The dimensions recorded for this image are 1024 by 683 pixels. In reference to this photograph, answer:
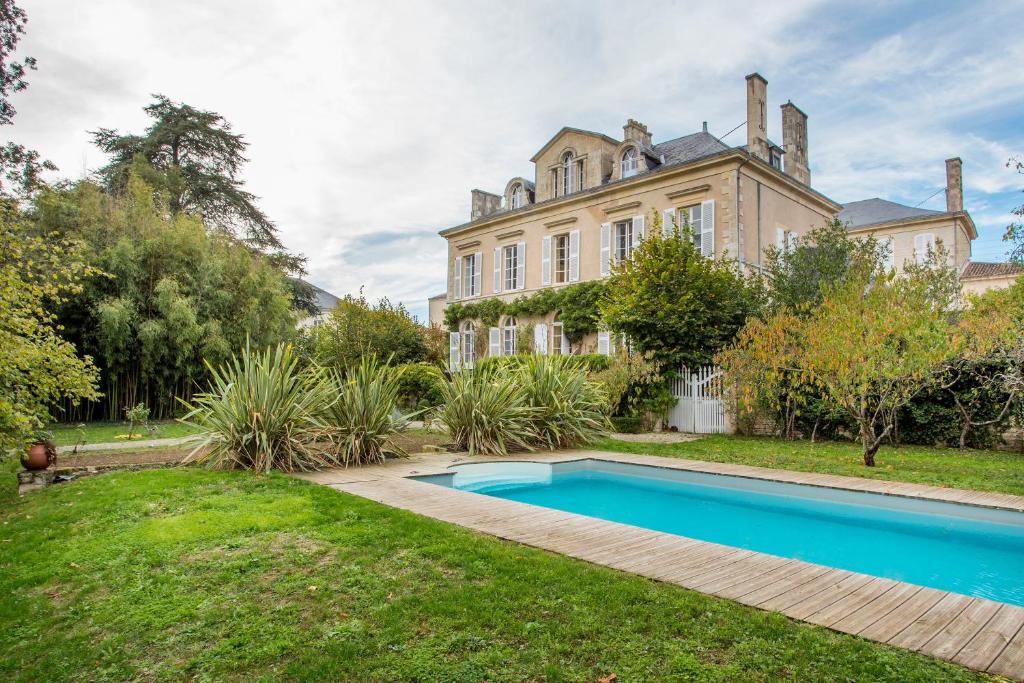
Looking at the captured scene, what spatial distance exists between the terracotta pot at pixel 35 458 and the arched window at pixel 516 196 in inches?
717

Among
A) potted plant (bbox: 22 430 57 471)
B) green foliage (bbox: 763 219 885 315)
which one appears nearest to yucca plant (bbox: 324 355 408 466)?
potted plant (bbox: 22 430 57 471)

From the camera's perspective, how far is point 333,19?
853cm

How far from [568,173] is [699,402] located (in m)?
11.4

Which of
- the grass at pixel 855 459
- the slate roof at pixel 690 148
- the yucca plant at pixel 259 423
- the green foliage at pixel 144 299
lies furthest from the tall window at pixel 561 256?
the yucca plant at pixel 259 423

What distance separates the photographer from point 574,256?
66.0 ft

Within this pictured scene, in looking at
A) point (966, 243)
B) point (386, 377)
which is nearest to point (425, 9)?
point (386, 377)

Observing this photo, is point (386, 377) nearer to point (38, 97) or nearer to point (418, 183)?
point (418, 183)

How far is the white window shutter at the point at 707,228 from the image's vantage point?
54.1 feet

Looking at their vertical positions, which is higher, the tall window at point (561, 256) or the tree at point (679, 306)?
the tall window at point (561, 256)

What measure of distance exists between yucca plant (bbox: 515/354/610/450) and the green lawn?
18.3 ft

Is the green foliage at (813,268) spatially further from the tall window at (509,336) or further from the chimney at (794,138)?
the tall window at (509,336)

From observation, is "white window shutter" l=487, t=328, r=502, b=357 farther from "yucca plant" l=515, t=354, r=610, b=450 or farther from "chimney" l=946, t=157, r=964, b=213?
"chimney" l=946, t=157, r=964, b=213

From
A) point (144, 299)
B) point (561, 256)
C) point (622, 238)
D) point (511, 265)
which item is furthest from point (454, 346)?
point (144, 299)

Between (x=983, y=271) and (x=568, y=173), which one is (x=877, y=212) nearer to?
(x=983, y=271)
